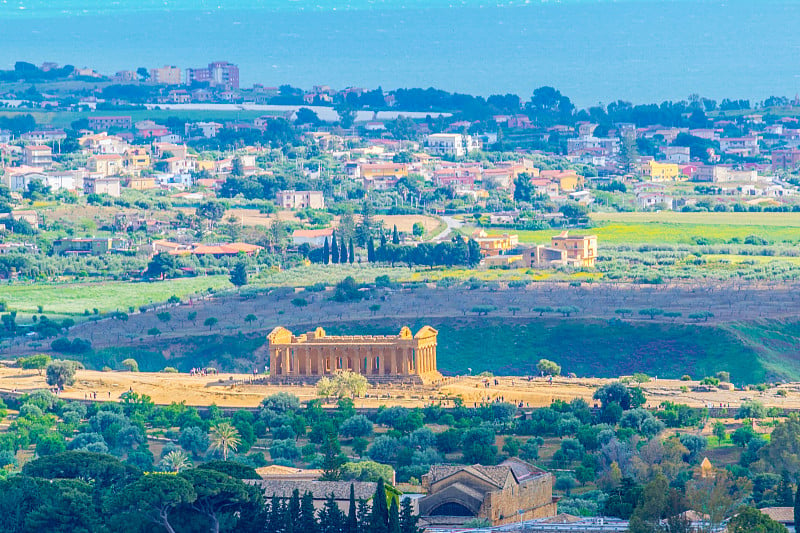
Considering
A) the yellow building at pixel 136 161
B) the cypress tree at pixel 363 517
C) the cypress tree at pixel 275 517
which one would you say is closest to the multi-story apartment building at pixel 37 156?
the yellow building at pixel 136 161

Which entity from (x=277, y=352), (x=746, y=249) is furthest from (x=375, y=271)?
(x=277, y=352)

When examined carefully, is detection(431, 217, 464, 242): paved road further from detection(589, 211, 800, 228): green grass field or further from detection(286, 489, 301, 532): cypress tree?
detection(286, 489, 301, 532): cypress tree

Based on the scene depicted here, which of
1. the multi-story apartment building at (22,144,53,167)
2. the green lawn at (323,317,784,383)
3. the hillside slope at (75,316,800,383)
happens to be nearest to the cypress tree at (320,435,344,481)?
the green lawn at (323,317,784,383)

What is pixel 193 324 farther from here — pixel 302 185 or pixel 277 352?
pixel 302 185

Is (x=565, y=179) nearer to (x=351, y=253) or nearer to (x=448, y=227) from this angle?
(x=448, y=227)

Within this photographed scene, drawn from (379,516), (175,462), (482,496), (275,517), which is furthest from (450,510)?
(175,462)

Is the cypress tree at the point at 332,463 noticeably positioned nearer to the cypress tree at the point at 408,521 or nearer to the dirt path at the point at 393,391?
the cypress tree at the point at 408,521
